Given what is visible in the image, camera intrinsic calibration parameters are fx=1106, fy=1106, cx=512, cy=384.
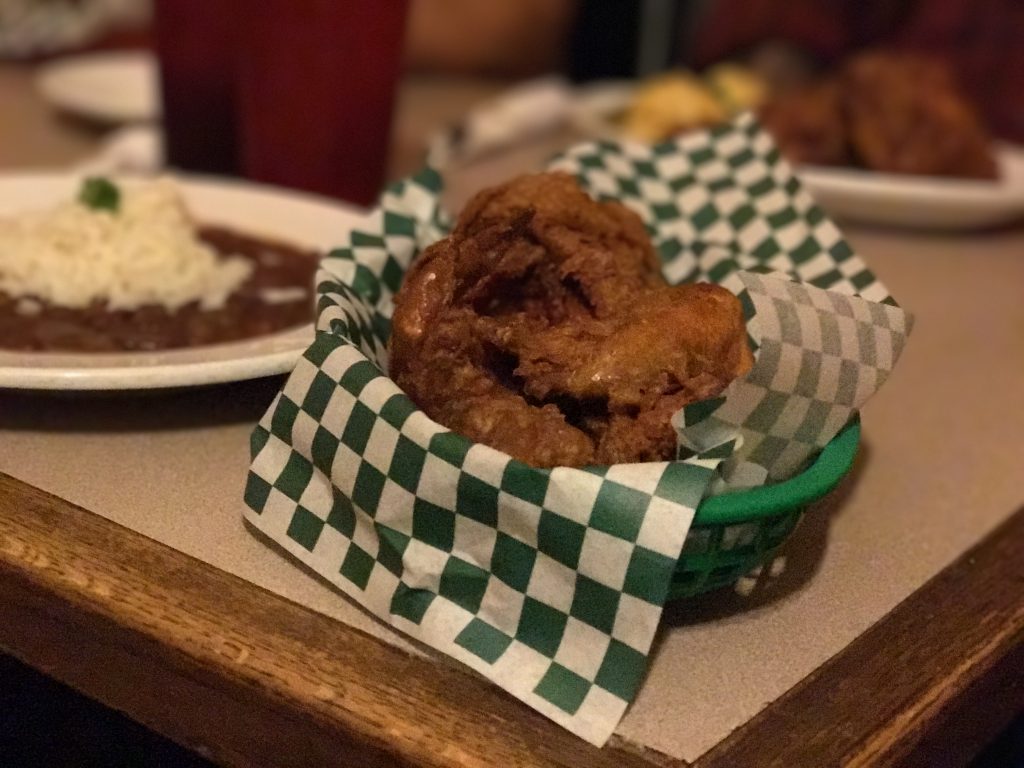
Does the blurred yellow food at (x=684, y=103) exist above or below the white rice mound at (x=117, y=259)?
below

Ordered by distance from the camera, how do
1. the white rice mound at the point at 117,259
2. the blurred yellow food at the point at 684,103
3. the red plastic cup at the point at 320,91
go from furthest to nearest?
1. the blurred yellow food at the point at 684,103
2. the red plastic cup at the point at 320,91
3. the white rice mound at the point at 117,259

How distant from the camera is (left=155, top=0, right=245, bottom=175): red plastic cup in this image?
163cm

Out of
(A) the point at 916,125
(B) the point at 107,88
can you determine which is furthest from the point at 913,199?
(B) the point at 107,88

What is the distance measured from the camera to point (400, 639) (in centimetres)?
77

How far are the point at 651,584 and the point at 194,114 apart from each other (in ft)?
4.22

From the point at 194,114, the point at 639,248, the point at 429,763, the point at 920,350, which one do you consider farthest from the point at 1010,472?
the point at 194,114

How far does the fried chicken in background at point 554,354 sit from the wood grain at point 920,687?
0.20 meters

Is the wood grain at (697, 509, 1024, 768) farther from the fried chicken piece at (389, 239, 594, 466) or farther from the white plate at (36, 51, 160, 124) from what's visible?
the white plate at (36, 51, 160, 124)

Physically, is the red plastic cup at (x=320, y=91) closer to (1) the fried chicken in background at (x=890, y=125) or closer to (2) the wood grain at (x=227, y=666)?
(1) the fried chicken in background at (x=890, y=125)

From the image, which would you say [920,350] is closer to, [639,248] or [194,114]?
[639,248]

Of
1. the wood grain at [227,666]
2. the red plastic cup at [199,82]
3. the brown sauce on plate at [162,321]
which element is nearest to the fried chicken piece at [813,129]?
the red plastic cup at [199,82]

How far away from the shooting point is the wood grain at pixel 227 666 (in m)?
0.70

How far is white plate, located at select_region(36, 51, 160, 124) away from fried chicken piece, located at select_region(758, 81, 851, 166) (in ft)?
3.59

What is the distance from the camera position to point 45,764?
3.26 ft
